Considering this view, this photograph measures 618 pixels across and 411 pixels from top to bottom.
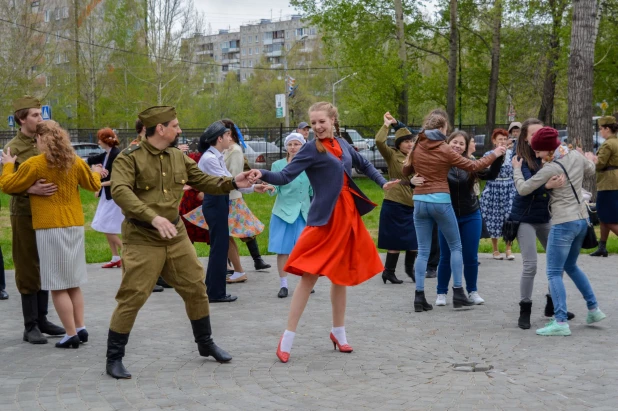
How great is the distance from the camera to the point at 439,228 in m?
8.56

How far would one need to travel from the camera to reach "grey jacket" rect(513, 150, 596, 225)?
7230 mm

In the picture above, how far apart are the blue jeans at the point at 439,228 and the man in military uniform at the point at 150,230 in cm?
268

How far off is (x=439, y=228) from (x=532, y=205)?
1.21m

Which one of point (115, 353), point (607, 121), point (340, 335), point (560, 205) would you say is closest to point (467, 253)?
point (560, 205)

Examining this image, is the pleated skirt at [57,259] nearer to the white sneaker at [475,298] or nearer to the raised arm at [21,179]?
the raised arm at [21,179]

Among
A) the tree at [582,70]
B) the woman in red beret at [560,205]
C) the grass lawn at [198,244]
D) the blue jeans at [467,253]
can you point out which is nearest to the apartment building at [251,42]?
the grass lawn at [198,244]

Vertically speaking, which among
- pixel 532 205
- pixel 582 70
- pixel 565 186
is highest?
pixel 582 70

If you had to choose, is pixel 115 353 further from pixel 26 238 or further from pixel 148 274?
pixel 26 238

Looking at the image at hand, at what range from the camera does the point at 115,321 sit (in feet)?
20.0

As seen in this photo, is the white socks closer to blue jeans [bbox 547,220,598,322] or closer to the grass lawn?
blue jeans [bbox 547,220,598,322]

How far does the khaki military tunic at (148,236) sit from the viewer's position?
6023 millimetres

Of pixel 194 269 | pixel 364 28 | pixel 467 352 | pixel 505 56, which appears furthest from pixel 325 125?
pixel 505 56

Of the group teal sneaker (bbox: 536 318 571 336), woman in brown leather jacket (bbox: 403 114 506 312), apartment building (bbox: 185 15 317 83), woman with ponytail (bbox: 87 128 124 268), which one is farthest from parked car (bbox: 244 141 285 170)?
apartment building (bbox: 185 15 317 83)

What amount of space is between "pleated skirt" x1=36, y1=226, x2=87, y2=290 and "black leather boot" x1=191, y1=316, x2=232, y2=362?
1.17 metres
